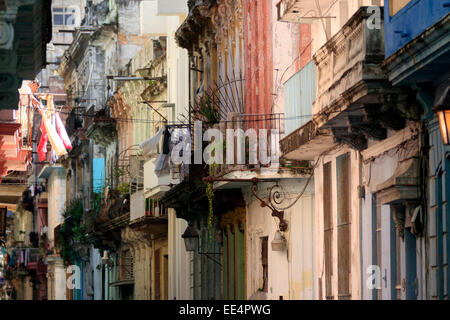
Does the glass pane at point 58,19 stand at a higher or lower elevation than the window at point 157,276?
higher

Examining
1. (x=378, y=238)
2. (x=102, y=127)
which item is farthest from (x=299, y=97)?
(x=102, y=127)

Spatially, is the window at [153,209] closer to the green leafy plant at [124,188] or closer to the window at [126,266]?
the green leafy plant at [124,188]

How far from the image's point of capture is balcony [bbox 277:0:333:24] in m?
22.1

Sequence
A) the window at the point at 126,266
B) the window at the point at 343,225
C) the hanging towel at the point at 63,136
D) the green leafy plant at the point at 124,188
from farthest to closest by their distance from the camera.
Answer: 1. the window at the point at 126,266
2. the green leafy plant at the point at 124,188
3. the hanging towel at the point at 63,136
4. the window at the point at 343,225

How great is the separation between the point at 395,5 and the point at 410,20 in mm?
812

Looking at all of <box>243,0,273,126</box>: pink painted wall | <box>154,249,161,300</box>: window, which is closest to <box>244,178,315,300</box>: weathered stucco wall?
<box>243,0,273,126</box>: pink painted wall

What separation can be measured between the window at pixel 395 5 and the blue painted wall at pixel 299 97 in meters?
4.21

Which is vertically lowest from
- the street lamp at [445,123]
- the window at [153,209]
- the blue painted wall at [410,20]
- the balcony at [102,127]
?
the street lamp at [445,123]

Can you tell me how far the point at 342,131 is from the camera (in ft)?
66.5

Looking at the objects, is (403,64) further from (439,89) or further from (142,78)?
(142,78)

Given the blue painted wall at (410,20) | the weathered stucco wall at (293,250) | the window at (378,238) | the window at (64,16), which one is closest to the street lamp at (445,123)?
the blue painted wall at (410,20)

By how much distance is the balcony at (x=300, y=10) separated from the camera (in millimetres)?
22141

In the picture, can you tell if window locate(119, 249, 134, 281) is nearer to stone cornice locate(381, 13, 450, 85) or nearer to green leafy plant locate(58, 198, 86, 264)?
green leafy plant locate(58, 198, 86, 264)

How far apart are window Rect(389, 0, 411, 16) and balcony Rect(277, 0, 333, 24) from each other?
15.9ft
